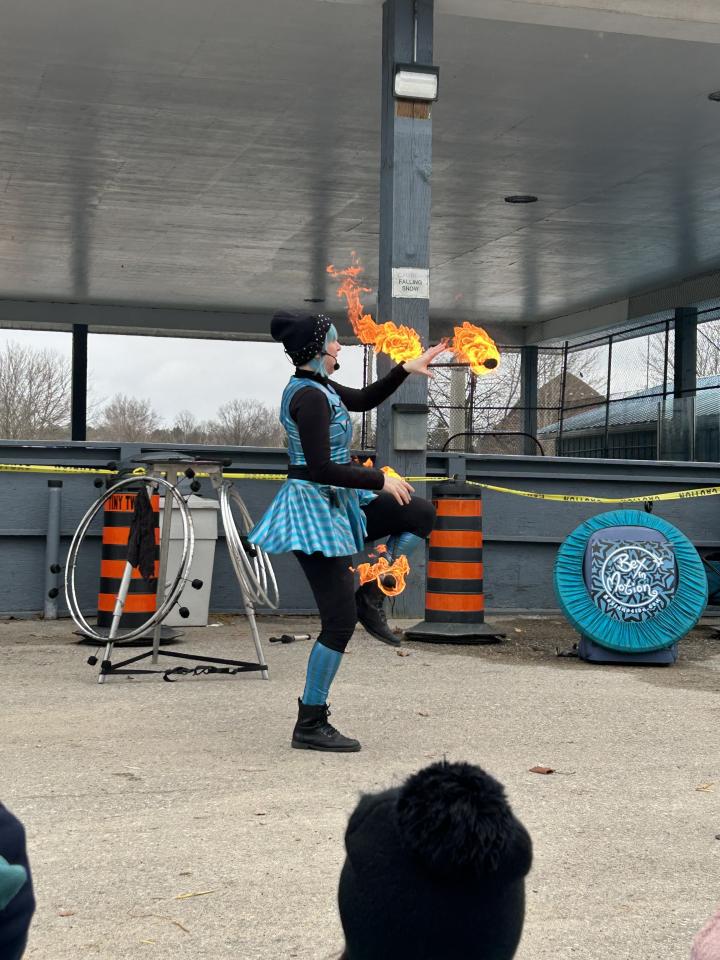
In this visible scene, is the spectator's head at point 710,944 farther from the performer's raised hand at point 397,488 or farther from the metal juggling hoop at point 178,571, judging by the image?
the metal juggling hoop at point 178,571

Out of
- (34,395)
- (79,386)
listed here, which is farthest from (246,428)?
(79,386)

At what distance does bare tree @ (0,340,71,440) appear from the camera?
37688 mm

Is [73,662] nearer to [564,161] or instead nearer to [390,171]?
[390,171]

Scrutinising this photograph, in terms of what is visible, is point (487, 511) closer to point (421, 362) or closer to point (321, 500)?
point (421, 362)

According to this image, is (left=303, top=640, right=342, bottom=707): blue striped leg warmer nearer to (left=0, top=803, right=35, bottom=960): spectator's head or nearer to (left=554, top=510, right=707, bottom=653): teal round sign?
(left=554, top=510, right=707, bottom=653): teal round sign

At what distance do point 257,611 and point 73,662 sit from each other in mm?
3185

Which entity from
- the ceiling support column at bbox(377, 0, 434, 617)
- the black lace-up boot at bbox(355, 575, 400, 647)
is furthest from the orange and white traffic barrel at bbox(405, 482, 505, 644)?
the black lace-up boot at bbox(355, 575, 400, 647)

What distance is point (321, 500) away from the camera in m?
5.74

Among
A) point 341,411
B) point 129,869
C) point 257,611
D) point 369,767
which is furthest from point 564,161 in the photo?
point 129,869

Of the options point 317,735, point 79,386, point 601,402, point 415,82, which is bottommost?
point 317,735

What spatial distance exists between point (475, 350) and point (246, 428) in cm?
3098

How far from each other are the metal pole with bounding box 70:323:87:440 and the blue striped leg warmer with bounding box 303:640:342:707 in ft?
74.2

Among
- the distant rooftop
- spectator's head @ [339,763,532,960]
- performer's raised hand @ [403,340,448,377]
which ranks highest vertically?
the distant rooftop

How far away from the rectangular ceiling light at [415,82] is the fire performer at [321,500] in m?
4.88
